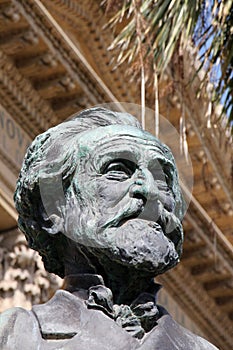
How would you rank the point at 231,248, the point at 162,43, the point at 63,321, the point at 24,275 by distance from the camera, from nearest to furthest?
the point at 63,321, the point at 162,43, the point at 24,275, the point at 231,248

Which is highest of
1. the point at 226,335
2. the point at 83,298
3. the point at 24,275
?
the point at 83,298

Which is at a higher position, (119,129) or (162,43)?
(119,129)

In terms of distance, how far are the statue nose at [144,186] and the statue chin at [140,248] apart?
65 millimetres

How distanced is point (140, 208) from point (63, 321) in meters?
0.29

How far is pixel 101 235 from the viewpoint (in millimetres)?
4113

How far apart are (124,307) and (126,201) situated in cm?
22

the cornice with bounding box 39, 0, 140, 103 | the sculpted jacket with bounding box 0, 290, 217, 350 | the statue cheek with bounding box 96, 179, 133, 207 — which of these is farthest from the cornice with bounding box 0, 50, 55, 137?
the sculpted jacket with bounding box 0, 290, 217, 350

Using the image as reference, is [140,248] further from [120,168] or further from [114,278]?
[120,168]

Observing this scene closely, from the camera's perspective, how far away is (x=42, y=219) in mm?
4266

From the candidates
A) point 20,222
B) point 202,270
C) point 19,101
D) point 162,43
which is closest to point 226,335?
point 202,270

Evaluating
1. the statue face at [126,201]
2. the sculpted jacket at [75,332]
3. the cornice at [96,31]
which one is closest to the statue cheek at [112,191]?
the statue face at [126,201]

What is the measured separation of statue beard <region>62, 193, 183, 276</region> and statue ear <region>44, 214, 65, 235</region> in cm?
2

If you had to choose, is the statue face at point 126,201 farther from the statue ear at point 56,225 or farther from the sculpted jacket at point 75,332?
the sculpted jacket at point 75,332

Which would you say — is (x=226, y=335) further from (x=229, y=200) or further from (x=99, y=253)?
(x=99, y=253)
